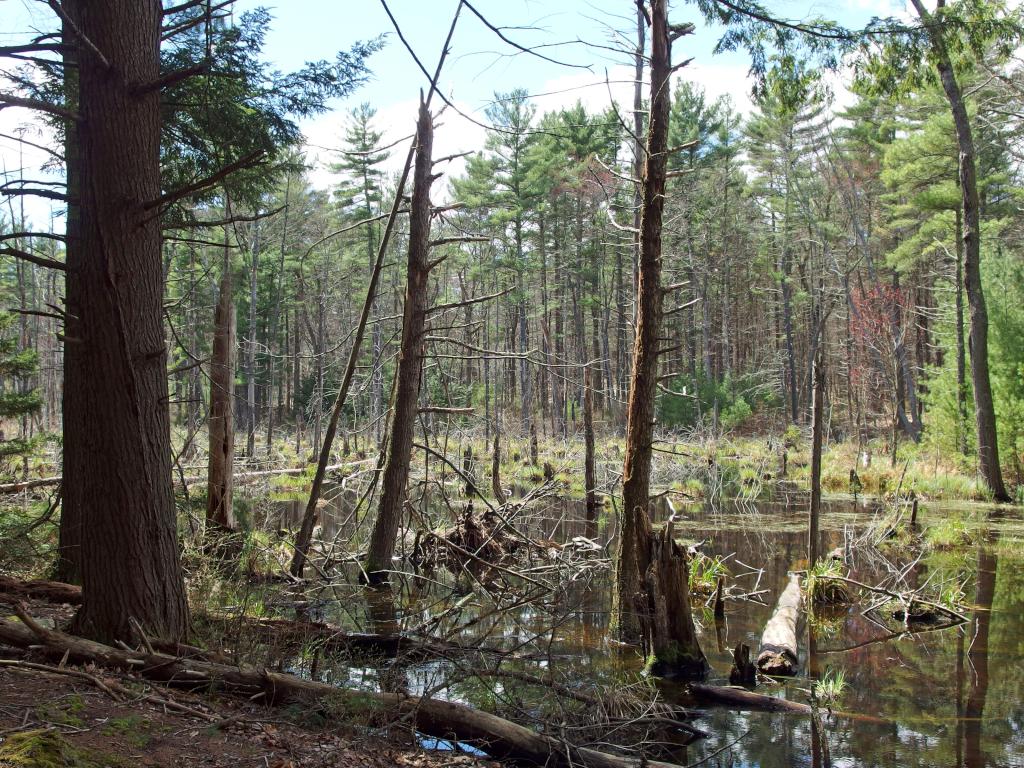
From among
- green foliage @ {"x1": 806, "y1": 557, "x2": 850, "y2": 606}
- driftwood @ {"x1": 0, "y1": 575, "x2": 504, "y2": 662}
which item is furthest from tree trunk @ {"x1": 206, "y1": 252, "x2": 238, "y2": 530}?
green foliage @ {"x1": 806, "y1": 557, "x2": 850, "y2": 606}

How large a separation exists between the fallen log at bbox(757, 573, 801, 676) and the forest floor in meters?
3.97

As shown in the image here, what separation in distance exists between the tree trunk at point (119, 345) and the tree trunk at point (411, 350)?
4699 millimetres

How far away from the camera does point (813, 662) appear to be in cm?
747

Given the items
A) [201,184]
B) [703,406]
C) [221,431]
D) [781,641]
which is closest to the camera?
[201,184]

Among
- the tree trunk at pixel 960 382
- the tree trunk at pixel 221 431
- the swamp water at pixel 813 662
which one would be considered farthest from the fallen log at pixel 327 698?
the tree trunk at pixel 960 382

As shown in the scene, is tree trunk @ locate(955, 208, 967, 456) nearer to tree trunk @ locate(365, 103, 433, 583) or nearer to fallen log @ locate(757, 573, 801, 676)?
fallen log @ locate(757, 573, 801, 676)

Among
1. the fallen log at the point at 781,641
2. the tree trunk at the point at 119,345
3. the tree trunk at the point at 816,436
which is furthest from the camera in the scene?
the tree trunk at the point at 816,436

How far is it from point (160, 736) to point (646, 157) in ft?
21.3

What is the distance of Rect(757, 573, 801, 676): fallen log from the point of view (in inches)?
282

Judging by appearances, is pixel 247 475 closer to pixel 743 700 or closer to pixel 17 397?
pixel 17 397

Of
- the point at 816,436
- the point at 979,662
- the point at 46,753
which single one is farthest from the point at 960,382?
the point at 46,753

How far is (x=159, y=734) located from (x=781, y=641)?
605 centimetres

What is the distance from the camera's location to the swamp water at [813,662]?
539 cm

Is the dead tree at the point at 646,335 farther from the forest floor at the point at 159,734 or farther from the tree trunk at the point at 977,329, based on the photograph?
the tree trunk at the point at 977,329
